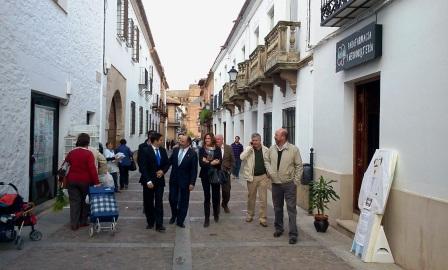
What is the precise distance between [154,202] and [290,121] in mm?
5746

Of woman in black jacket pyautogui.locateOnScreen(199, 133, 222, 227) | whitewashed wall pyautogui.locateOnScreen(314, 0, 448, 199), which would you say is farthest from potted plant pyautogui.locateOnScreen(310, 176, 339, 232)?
woman in black jacket pyautogui.locateOnScreen(199, 133, 222, 227)

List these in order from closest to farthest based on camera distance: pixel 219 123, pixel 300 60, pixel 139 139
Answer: pixel 300 60 → pixel 139 139 → pixel 219 123

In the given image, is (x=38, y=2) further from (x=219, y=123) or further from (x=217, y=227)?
(x=219, y=123)

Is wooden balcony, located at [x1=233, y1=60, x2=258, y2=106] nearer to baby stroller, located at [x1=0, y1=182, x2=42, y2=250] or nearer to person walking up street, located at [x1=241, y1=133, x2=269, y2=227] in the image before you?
person walking up street, located at [x1=241, y1=133, x2=269, y2=227]

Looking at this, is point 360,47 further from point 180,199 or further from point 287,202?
point 180,199

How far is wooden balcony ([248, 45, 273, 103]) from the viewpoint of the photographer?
13922 mm

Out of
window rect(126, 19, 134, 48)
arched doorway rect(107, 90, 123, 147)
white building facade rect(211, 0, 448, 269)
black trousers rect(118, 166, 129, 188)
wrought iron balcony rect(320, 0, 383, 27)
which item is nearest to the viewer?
white building facade rect(211, 0, 448, 269)

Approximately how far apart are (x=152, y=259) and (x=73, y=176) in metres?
2.53

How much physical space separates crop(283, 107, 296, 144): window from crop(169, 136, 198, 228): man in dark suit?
464cm

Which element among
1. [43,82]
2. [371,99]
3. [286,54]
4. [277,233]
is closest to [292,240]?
[277,233]

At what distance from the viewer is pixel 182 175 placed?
802cm

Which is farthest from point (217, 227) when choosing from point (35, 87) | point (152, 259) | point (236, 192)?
point (236, 192)

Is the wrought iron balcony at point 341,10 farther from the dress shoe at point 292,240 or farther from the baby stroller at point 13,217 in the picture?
the baby stroller at point 13,217

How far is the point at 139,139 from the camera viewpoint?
2566cm
